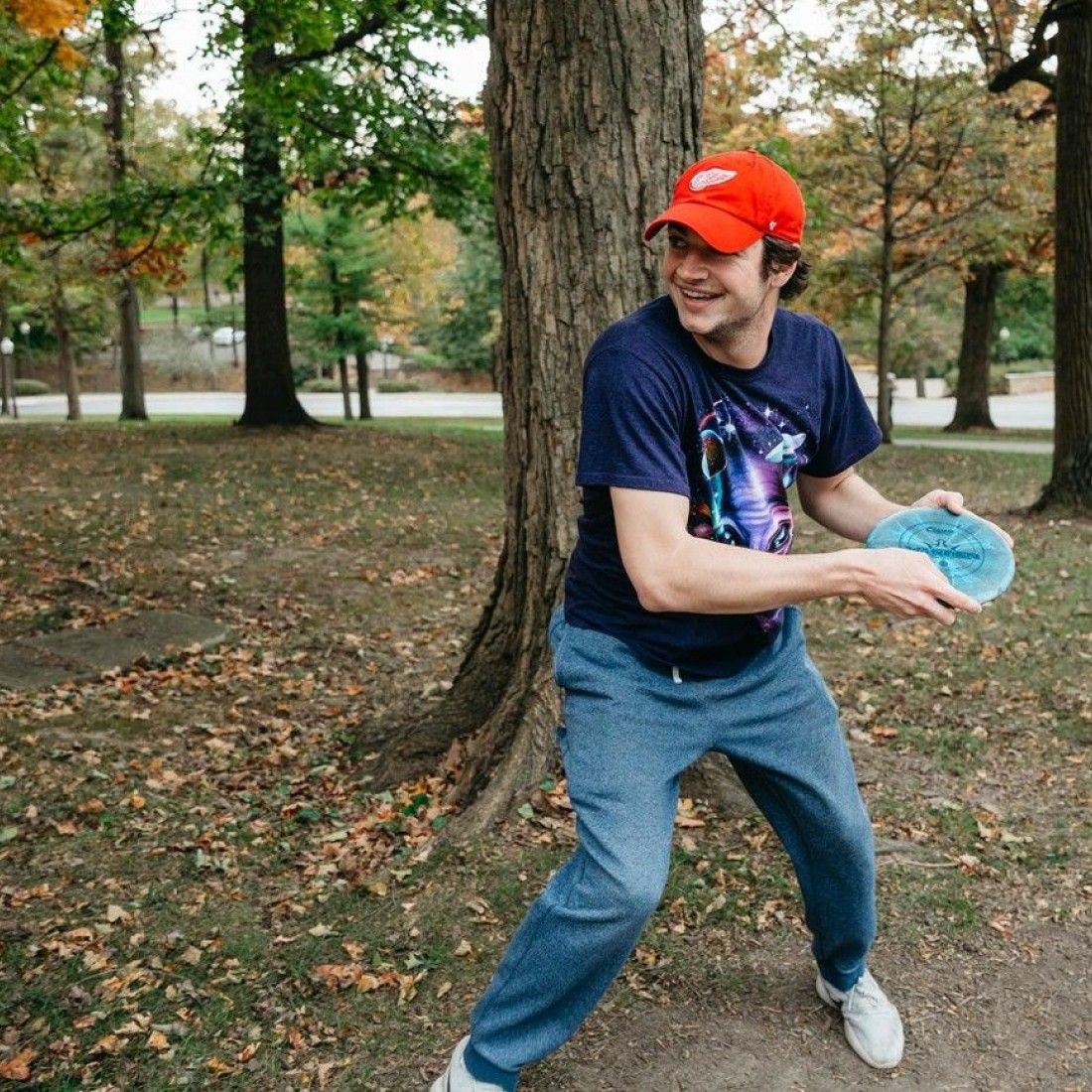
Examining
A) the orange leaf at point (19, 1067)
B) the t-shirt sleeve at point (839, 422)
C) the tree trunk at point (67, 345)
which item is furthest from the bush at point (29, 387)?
the t-shirt sleeve at point (839, 422)

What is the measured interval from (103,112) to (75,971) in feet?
85.0

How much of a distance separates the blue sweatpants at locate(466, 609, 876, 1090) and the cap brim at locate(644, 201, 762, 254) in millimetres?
856

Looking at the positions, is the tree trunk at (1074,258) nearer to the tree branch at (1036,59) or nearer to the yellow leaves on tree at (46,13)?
the tree branch at (1036,59)

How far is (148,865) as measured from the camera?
13.7 ft

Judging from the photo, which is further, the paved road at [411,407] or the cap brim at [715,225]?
the paved road at [411,407]

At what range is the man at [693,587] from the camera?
239 centimetres

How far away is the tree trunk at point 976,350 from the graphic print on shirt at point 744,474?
79.8ft

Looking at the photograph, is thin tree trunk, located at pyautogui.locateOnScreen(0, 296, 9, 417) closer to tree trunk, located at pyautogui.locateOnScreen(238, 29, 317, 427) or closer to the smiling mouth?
tree trunk, located at pyautogui.locateOnScreen(238, 29, 317, 427)

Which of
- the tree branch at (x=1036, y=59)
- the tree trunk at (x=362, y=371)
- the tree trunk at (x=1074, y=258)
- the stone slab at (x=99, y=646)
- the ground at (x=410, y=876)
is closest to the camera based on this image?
the ground at (x=410, y=876)

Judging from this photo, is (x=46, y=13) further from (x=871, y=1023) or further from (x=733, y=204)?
(x=871, y=1023)

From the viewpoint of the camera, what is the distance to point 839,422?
284 cm

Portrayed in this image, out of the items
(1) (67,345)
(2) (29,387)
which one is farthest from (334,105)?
(2) (29,387)

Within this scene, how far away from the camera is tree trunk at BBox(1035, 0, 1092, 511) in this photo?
10.2 metres

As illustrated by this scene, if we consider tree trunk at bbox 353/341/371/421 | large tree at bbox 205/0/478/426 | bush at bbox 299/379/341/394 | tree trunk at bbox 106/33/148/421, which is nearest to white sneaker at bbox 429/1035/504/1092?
large tree at bbox 205/0/478/426
